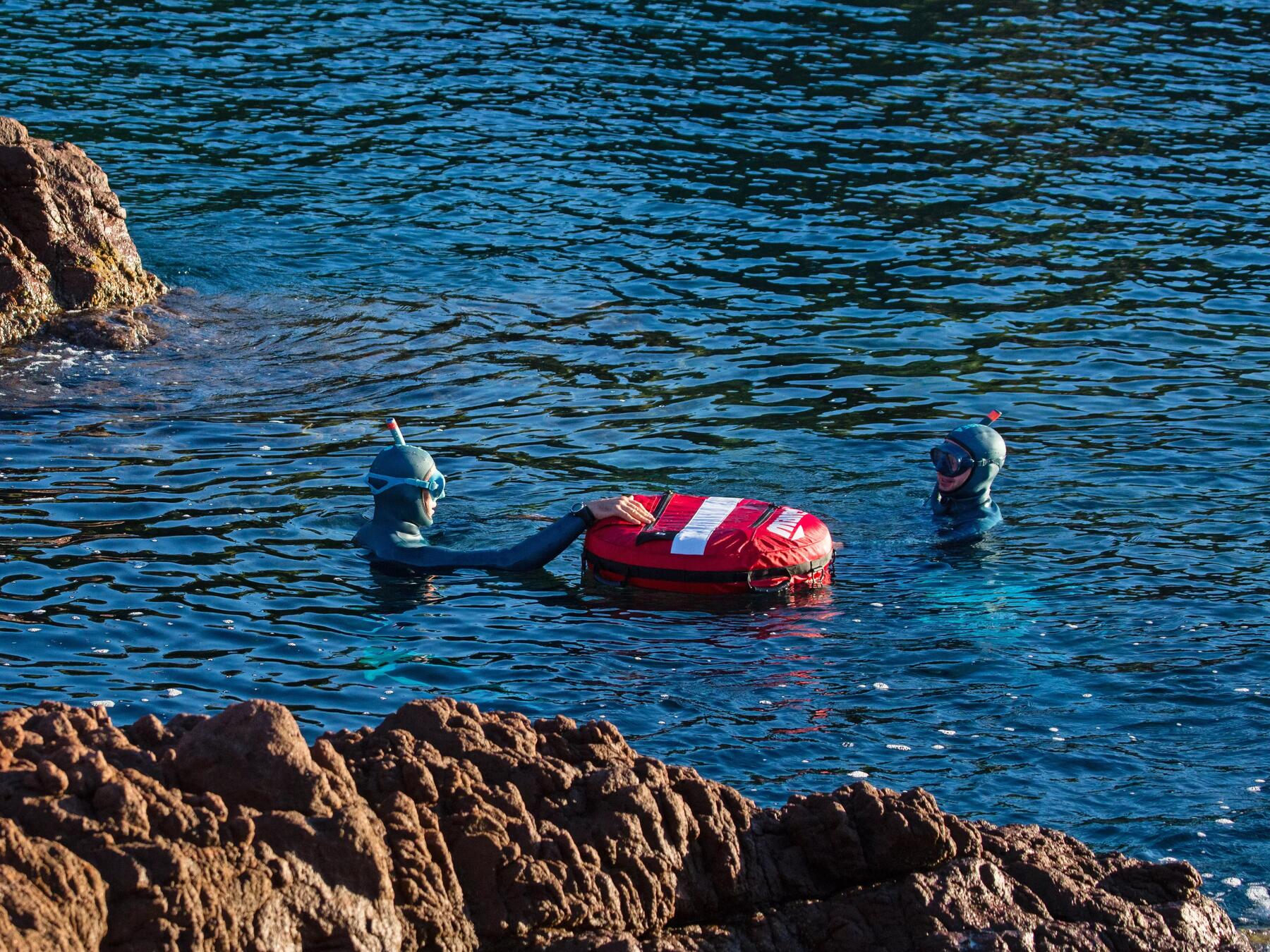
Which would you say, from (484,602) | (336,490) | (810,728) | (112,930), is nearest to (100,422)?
(336,490)

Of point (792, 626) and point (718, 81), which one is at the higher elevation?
point (718, 81)

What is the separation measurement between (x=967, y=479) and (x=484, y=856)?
6.53 m

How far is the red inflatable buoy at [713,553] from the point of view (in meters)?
9.38

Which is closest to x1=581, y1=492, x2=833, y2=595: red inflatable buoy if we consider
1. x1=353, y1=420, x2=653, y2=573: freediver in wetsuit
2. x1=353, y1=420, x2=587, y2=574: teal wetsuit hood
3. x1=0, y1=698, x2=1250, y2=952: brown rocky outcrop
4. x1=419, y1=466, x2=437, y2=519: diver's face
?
x1=353, y1=420, x2=653, y2=573: freediver in wetsuit

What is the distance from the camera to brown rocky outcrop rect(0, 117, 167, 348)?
14109mm

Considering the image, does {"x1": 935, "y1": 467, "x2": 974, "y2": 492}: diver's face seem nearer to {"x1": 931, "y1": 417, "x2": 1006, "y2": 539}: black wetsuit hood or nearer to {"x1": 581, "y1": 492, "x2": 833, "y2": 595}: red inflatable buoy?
{"x1": 931, "y1": 417, "x2": 1006, "y2": 539}: black wetsuit hood

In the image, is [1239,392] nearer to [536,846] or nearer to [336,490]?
[336,490]

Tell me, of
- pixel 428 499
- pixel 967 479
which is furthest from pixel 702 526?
pixel 967 479

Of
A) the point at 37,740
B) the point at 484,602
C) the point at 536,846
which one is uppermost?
the point at 37,740

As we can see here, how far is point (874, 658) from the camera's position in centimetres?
872

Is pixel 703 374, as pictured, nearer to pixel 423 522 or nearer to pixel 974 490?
pixel 974 490

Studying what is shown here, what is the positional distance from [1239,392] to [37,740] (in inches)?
455

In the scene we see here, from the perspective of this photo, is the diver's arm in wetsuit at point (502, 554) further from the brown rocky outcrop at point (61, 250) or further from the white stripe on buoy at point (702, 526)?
the brown rocky outcrop at point (61, 250)

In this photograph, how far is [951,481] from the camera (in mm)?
10523
